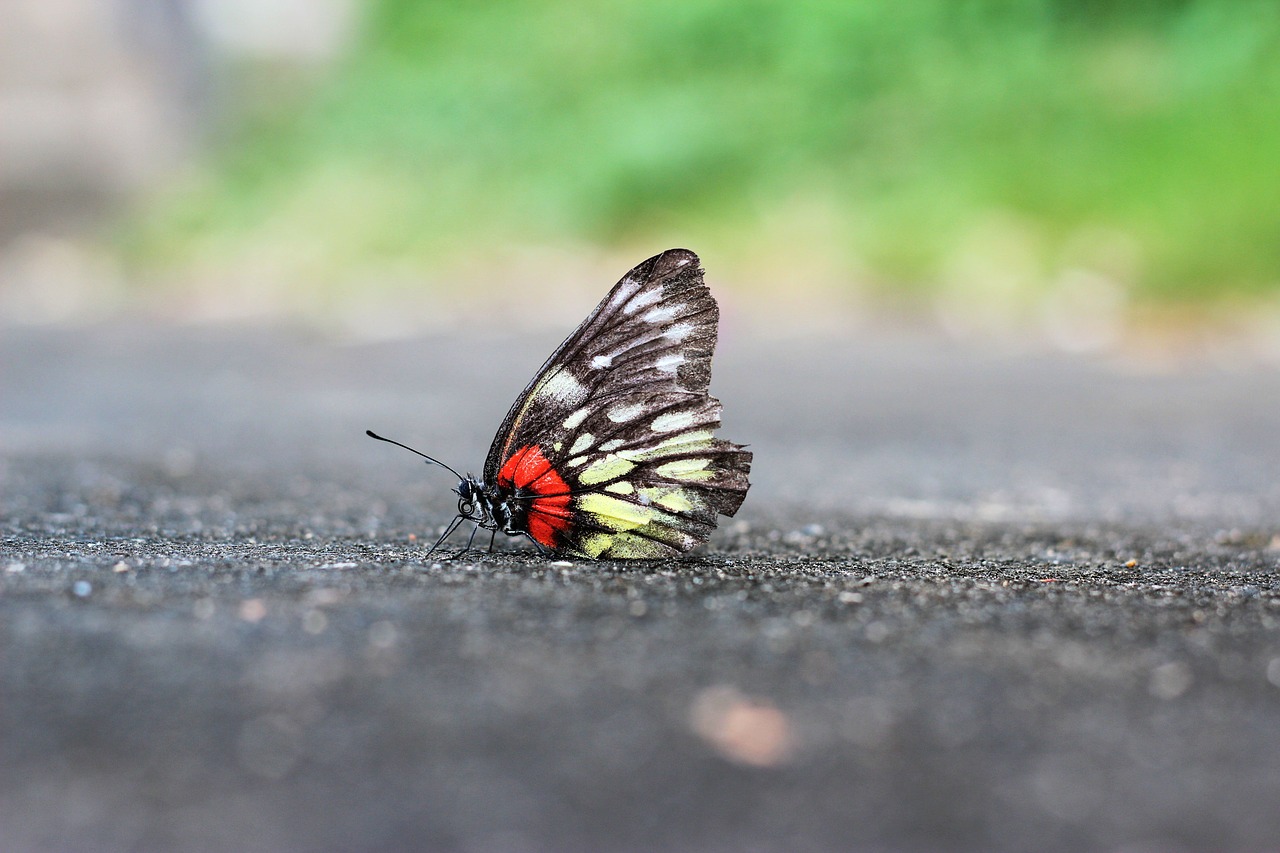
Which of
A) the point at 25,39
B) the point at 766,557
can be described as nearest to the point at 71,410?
the point at 766,557

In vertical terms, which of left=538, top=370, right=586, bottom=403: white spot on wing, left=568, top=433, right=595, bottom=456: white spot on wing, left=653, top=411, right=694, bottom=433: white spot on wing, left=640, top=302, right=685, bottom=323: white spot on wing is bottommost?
left=568, top=433, right=595, bottom=456: white spot on wing

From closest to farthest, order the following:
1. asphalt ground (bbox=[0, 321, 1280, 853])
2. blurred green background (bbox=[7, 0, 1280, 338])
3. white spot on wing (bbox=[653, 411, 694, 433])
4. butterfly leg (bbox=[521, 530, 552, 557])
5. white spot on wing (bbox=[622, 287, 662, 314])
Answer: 1. asphalt ground (bbox=[0, 321, 1280, 853])
2. white spot on wing (bbox=[622, 287, 662, 314])
3. white spot on wing (bbox=[653, 411, 694, 433])
4. butterfly leg (bbox=[521, 530, 552, 557])
5. blurred green background (bbox=[7, 0, 1280, 338])

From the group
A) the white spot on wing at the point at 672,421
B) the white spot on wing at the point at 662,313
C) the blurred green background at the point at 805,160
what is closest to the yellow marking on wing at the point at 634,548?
the white spot on wing at the point at 672,421

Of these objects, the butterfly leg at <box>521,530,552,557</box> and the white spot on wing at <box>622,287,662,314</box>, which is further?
the butterfly leg at <box>521,530,552,557</box>

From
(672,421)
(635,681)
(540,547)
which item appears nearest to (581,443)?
(672,421)

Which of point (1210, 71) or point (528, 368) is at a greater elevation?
point (1210, 71)

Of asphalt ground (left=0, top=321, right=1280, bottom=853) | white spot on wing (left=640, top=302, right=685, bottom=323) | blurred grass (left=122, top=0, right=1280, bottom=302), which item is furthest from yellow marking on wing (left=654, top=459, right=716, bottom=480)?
blurred grass (left=122, top=0, right=1280, bottom=302)

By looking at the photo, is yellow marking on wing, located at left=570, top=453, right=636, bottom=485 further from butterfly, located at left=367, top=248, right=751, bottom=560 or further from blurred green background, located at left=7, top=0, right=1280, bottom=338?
blurred green background, located at left=7, top=0, right=1280, bottom=338

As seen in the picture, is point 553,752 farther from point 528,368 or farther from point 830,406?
point 528,368
